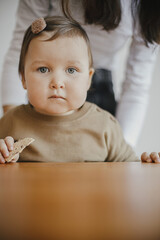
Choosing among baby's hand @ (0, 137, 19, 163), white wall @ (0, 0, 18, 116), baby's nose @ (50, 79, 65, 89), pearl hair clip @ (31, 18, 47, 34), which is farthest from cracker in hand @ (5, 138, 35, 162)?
white wall @ (0, 0, 18, 116)

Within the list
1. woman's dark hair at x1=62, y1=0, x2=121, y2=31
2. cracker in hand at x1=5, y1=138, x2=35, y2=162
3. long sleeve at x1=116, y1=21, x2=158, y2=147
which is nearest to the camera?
cracker in hand at x1=5, y1=138, x2=35, y2=162

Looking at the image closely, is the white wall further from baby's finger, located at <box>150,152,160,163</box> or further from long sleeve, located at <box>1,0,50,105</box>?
baby's finger, located at <box>150,152,160,163</box>

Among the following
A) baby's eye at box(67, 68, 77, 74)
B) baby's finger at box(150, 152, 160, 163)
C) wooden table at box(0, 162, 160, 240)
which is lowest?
baby's finger at box(150, 152, 160, 163)

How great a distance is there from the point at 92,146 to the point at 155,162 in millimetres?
149

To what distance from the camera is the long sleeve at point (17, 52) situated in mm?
797

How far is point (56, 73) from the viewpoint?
615 mm

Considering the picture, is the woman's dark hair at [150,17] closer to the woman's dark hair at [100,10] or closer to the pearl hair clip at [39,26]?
the woman's dark hair at [100,10]

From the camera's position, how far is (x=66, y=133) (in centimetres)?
67

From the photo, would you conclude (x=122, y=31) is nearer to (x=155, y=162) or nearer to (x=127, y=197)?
(x=155, y=162)

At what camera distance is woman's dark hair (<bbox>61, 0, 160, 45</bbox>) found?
0.69 m

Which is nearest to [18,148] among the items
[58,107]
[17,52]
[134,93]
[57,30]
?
[58,107]

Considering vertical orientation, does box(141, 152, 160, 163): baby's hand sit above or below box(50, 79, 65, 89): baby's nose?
below

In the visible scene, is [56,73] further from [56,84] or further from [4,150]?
[4,150]

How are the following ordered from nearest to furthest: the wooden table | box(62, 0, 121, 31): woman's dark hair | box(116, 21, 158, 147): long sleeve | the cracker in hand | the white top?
the wooden table < the cracker in hand < box(62, 0, 121, 31): woman's dark hair < the white top < box(116, 21, 158, 147): long sleeve
